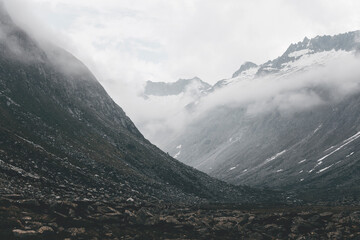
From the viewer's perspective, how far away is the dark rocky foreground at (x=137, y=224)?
6134 cm

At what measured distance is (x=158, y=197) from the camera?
174000 millimetres

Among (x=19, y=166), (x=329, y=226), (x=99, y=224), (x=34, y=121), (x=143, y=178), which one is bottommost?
(x=329, y=226)

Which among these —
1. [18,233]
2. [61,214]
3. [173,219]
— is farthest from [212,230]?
[18,233]

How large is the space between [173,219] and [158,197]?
86.5 metres

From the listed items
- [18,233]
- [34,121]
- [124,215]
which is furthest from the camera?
[34,121]

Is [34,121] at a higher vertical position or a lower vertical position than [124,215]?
higher

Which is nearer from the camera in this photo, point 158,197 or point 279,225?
point 279,225

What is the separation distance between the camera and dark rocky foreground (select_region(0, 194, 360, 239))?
61344 millimetres

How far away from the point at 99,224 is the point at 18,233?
64.5ft

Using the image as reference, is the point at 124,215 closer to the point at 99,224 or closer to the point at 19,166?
the point at 99,224

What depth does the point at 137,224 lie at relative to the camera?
81250mm

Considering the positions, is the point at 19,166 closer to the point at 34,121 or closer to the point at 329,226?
the point at 34,121

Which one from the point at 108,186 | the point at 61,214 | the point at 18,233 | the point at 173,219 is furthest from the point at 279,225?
the point at 108,186

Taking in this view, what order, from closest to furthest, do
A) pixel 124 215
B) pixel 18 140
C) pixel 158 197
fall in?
1. pixel 124 215
2. pixel 18 140
3. pixel 158 197
